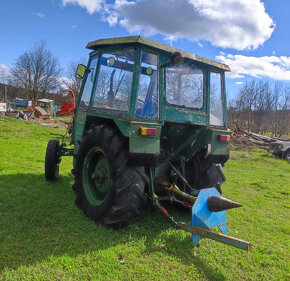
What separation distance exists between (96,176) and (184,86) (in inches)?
69.6

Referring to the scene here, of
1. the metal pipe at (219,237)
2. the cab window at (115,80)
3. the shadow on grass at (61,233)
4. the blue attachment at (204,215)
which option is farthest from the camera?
the cab window at (115,80)

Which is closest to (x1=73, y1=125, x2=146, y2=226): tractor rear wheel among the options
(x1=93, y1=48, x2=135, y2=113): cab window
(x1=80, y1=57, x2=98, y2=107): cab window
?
(x1=93, y1=48, x2=135, y2=113): cab window

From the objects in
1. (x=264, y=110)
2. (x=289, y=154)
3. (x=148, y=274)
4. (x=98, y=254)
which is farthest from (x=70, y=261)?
(x=264, y=110)

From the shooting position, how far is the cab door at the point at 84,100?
424 cm

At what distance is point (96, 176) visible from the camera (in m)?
3.72

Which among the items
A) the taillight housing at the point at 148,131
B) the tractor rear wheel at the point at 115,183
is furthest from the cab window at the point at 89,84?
the taillight housing at the point at 148,131

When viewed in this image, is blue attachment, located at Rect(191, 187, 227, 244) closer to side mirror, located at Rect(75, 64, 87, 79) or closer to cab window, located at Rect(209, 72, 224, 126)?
cab window, located at Rect(209, 72, 224, 126)

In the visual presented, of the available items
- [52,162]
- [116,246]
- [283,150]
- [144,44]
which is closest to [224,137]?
[144,44]

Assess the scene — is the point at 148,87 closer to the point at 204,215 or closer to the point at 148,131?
the point at 148,131

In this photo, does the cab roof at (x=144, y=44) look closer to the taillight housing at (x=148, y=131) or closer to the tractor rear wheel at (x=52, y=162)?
the taillight housing at (x=148, y=131)

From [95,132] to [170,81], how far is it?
4.01 ft

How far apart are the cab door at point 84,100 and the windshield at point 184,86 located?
121cm

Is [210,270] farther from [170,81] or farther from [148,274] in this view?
[170,81]

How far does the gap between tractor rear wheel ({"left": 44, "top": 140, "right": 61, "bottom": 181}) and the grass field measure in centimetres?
43
